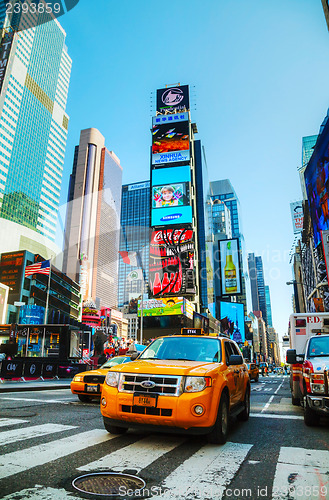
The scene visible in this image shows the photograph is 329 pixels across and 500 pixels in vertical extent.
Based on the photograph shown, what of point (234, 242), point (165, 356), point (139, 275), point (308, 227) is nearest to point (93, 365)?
point (139, 275)

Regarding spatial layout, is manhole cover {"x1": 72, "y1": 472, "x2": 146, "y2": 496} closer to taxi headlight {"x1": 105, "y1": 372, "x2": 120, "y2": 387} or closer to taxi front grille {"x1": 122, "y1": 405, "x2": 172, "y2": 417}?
taxi front grille {"x1": 122, "y1": 405, "x2": 172, "y2": 417}

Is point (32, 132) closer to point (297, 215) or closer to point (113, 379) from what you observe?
point (297, 215)

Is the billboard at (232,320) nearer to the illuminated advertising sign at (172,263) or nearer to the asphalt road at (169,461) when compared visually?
the illuminated advertising sign at (172,263)

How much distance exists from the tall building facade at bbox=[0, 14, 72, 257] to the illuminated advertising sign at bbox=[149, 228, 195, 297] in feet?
164

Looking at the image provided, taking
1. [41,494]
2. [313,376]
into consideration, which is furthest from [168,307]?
[41,494]

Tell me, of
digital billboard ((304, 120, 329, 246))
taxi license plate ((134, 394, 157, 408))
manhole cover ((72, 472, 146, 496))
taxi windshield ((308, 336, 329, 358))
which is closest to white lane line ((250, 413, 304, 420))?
taxi windshield ((308, 336, 329, 358))

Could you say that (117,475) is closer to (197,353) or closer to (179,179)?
(197,353)

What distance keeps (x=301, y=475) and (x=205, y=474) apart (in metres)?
1.02

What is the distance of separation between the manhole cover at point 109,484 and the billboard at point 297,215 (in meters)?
96.1

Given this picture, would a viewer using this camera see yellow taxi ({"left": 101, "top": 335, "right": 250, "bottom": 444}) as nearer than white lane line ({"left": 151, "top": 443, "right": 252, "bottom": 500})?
No

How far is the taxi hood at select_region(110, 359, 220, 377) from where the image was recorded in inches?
198

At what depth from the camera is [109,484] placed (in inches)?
132

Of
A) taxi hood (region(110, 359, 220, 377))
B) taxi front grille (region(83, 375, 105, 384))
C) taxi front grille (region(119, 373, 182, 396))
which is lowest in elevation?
taxi front grille (region(83, 375, 105, 384))

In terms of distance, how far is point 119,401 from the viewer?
16.6 ft
